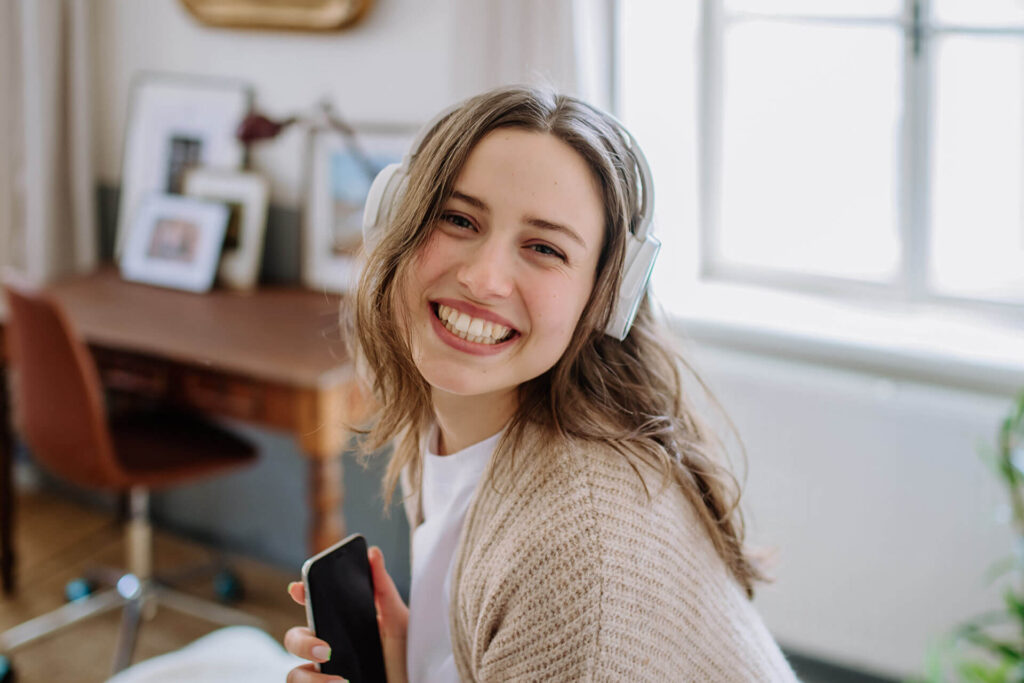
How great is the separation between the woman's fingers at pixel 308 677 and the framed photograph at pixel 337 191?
1.58 m

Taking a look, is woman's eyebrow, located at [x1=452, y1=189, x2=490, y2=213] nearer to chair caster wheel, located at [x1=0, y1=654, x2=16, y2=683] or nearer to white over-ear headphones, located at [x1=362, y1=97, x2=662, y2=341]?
white over-ear headphones, located at [x1=362, y1=97, x2=662, y2=341]

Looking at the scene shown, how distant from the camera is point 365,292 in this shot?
0.94m

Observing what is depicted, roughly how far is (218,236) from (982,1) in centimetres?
176

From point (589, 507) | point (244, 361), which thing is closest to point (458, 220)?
point (589, 507)

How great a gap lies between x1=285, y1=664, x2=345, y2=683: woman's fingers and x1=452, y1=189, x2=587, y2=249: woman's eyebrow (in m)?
0.43

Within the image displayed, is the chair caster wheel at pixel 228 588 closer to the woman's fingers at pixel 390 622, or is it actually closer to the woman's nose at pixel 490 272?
the woman's fingers at pixel 390 622

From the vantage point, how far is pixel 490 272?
84 centimetres

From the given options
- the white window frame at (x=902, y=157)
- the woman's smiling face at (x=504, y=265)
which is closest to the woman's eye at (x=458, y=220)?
the woman's smiling face at (x=504, y=265)

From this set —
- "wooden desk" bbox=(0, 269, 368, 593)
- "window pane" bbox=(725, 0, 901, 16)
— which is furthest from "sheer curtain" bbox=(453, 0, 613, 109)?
"wooden desk" bbox=(0, 269, 368, 593)

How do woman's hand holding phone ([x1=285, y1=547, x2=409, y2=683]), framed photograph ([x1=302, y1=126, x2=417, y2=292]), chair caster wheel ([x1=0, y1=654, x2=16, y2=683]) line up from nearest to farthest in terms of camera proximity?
1. woman's hand holding phone ([x1=285, y1=547, x2=409, y2=683])
2. chair caster wheel ([x1=0, y1=654, x2=16, y2=683])
3. framed photograph ([x1=302, y1=126, x2=417, y2=292])

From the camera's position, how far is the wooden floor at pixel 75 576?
2344 millimetres

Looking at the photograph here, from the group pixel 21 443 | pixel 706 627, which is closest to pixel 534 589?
pixel 706 627

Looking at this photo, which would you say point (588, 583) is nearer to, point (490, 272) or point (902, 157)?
point (490, 272)

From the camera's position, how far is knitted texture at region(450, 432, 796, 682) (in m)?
0.82
